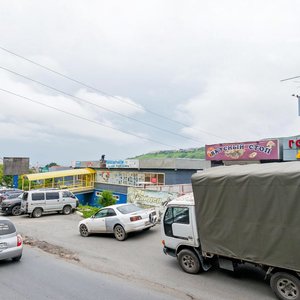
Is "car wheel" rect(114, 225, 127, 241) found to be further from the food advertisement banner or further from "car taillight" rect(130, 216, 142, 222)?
the food advertisement banner

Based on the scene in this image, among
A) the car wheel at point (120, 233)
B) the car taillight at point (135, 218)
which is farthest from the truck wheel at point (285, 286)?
the car wheel at point (120, 233)

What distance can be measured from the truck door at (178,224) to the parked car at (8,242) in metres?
4.80

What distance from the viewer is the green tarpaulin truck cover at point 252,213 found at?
5.81 meters

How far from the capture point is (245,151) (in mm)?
19828

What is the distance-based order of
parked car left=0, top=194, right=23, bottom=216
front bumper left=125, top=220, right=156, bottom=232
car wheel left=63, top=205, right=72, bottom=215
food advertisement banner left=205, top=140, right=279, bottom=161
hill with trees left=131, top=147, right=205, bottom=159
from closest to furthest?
front bumper left=125, top=220, right=156, bottom=232 → food advertisement banner left=205, top=140, right=279, bottom=161 → car wheel left=63, top=205, right=72, bottom=215 → parked car left=0, top=194, right=23, bottom=216 → hill with trees left=131, top=147, right=205, bottom=159

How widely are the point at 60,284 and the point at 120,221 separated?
5.16 meters

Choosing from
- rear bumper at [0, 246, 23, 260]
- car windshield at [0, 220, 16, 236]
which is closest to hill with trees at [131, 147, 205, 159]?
car windshield at [0, 220, 16, 236]

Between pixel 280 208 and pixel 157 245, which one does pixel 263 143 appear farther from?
pixel 280 208

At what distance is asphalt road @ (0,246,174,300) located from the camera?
6531 mm

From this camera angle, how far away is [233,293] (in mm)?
6473

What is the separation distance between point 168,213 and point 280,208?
3497 mm

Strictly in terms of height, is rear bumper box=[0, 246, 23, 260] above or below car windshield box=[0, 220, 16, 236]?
below

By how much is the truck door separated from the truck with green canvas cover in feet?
0.09

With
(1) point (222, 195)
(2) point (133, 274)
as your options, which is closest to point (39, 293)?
(2) point (133, 274)
